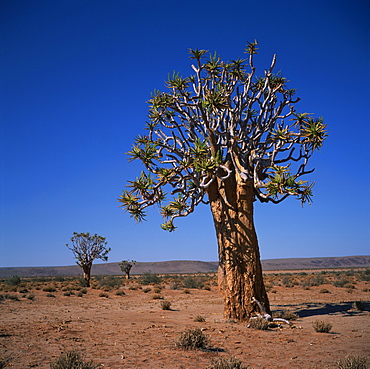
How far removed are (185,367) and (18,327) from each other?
625 cm

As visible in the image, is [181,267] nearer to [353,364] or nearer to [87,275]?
[87,275]

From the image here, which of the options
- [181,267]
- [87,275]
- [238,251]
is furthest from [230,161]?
[181,267]

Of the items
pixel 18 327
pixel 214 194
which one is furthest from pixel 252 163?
pixel 18 327

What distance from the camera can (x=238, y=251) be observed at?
1127 cm

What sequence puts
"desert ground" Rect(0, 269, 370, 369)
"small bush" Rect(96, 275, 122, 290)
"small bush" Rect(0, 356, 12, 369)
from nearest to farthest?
"small bush" Rect(0, 356, 12, 369)
"desert ground" Rect(0, 269, 370, 369)
"small bush" Rect(96, 275, 122, 290)

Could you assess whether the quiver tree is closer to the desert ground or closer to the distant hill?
the desert ground

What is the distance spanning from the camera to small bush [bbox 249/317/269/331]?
32.8ft

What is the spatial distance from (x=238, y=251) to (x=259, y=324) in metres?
2.20

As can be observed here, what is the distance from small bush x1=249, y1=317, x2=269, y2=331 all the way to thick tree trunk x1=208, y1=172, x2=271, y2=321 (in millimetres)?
759

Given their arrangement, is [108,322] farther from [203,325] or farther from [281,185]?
[281,185]

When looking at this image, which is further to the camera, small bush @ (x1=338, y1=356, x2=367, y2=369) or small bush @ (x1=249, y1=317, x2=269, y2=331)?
small bush @ (x1=249, y1=317, x2=269, y2=331)

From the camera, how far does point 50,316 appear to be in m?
13.5

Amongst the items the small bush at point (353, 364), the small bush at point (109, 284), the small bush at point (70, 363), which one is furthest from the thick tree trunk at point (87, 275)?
the small bush at point (353, 364)

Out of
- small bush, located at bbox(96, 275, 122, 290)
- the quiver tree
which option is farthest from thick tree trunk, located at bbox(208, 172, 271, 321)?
small bush, located at bbox(96, 275, 122, 290)
